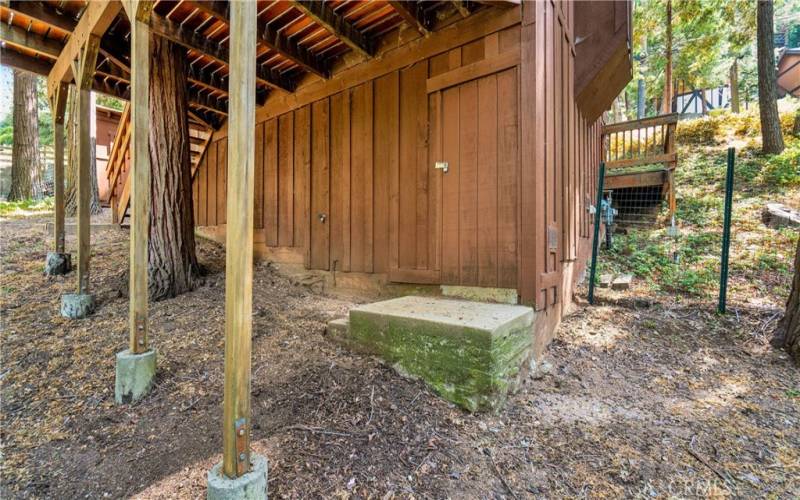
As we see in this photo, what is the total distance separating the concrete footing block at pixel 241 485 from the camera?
1315 mm

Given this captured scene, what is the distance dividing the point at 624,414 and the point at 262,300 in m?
3.14

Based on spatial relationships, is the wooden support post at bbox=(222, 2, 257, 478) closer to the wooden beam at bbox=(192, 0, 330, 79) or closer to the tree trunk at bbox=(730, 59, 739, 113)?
the wooden beam at bbox=(192, 0, 330, 79)

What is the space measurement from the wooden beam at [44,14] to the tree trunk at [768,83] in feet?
37.7

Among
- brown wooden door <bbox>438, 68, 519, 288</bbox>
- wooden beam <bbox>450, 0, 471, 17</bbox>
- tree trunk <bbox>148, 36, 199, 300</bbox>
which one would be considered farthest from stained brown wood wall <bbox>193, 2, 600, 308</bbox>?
tree trunk <bbox>148, 36, 199, 300</bbox>

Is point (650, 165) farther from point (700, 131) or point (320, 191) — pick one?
point (320, 191)

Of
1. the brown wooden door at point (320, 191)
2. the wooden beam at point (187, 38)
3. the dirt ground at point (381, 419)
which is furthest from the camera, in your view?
the brown wooden door at point (320, 191)

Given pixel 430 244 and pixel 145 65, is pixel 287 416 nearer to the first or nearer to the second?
pixel 430 244

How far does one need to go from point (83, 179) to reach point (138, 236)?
1762 mm

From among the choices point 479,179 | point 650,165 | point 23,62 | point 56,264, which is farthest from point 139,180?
point 650,165

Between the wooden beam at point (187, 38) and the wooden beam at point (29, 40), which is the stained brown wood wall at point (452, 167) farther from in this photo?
the wooden beam at point (29, 40)

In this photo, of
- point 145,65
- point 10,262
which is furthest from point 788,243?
point 10,262

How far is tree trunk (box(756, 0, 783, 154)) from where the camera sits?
781 centimetres

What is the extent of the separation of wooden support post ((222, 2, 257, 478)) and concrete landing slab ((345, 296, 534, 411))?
3.83 feet

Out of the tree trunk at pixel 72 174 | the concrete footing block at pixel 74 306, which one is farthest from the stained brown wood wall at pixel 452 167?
the tree trunk at pixel 72 174
